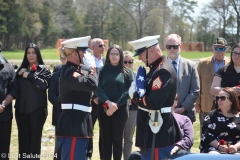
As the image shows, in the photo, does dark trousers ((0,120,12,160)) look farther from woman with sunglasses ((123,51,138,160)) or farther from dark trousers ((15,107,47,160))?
woman with sunglasses ((123,51,138,160))

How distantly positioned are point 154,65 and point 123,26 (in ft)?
224

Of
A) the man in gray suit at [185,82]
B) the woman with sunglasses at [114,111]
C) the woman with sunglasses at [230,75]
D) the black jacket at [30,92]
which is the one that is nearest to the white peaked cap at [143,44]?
the man in gray suit at [185,82]

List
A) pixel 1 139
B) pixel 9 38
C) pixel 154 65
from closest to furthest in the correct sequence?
pixel 154 65 < pixel 1 139 < pixel 9 38

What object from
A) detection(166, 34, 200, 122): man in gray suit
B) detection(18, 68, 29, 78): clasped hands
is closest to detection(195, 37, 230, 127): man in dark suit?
detection(166, 34, 200, 122): man in gray suit

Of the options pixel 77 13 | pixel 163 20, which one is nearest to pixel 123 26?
pixel 163 20

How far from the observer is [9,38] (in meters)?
66.2

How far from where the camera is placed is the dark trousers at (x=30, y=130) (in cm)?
555

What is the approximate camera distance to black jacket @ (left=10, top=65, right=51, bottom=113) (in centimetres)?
551

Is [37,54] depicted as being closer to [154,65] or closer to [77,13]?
[154,65]

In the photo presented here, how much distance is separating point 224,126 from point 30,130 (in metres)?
2.79

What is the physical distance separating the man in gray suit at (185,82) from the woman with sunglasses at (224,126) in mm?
980

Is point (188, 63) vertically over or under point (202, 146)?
over

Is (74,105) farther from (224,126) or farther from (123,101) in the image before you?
(224,126)

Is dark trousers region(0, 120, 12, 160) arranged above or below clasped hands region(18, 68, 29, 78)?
below
